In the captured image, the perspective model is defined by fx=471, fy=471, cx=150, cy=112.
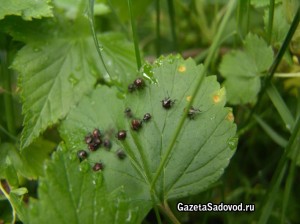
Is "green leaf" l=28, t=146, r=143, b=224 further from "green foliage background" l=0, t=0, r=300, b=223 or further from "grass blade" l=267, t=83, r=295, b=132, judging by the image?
"grass blade" l=267, t=83, r=295, b=132

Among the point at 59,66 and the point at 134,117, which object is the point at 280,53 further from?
the point at 59,66

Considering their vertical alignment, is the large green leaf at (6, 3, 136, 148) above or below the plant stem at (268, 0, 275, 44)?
below

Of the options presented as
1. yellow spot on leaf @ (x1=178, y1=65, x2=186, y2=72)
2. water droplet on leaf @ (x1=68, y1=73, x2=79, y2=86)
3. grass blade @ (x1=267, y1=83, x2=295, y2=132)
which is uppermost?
yellow spot on leaf @ (x1=178, y1=65, x2=186, y2=72)

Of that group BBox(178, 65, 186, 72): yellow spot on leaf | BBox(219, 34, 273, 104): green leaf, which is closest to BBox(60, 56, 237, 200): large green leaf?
BBox(178, 65, 186, 72): yellow spot on leaf

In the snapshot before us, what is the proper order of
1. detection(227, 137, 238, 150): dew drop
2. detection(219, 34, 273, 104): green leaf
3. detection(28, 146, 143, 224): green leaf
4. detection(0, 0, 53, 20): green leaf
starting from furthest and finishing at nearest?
detection(219, 34, 273, 104): green leaf
detection(0, 0, 53, 20): green leaf
detection(227, 137, 238, 150): dew drop
detection(28, 146, 143, 224): green leaf

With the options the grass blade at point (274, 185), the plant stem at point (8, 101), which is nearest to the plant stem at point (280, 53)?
the grass blade at point (274, 185)

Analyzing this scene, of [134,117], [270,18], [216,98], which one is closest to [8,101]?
[134,117]

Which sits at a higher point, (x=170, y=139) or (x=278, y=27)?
(x=278, y=27)
